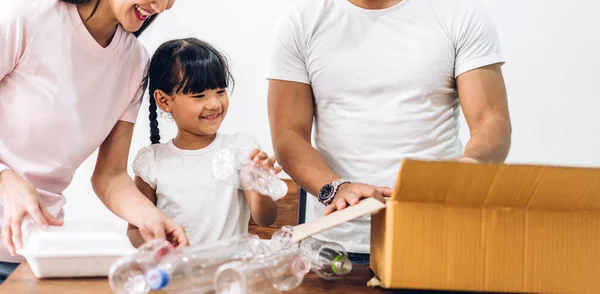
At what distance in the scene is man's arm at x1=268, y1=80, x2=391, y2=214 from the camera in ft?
4.93

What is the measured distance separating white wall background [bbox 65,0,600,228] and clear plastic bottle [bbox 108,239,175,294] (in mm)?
1638

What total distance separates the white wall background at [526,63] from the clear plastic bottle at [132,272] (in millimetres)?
1638

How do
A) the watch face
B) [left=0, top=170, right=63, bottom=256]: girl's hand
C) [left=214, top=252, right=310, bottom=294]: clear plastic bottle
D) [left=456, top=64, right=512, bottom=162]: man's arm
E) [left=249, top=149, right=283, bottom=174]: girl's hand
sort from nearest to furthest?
[left=214, top=252, right=310, bottom=294]: clear plastic bottle
[left=0, top=170, right=63, bottom=256]: girl's hand
[left=249, top=149, right=283, bottom=174]: girl's hand
the watch face
[left=456, top=64, right=512, bottom=162]: man's arm

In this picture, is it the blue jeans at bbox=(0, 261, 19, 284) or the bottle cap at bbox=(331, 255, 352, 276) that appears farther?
the blue jeans at bbox=(0, 261, 19, 284)

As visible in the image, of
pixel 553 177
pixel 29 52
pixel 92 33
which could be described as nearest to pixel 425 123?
pixel 553 177

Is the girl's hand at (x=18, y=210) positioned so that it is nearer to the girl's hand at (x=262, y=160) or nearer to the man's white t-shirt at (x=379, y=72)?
the girl's hand at (x=262, y=160)

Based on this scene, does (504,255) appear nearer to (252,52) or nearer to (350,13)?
(350,13)

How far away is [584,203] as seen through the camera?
98 centimetres

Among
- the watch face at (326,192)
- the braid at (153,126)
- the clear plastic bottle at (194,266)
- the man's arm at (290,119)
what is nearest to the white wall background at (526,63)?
the braid at (153,126)

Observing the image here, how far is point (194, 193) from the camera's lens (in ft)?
5.39

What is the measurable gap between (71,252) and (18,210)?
0.15m

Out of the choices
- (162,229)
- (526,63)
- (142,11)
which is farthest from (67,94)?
(526,63)

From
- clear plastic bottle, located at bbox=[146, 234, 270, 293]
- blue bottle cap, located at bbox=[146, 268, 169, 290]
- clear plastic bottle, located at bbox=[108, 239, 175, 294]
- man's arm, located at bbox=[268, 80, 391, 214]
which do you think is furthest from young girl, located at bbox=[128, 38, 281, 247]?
blue bottle cap, located at bbox=[146, 268, 169, 290]

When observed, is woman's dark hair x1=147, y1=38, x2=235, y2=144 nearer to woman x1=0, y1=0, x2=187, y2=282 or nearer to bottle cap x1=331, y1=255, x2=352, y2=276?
woman x1=0, y1=0, x2=187, y2=282
